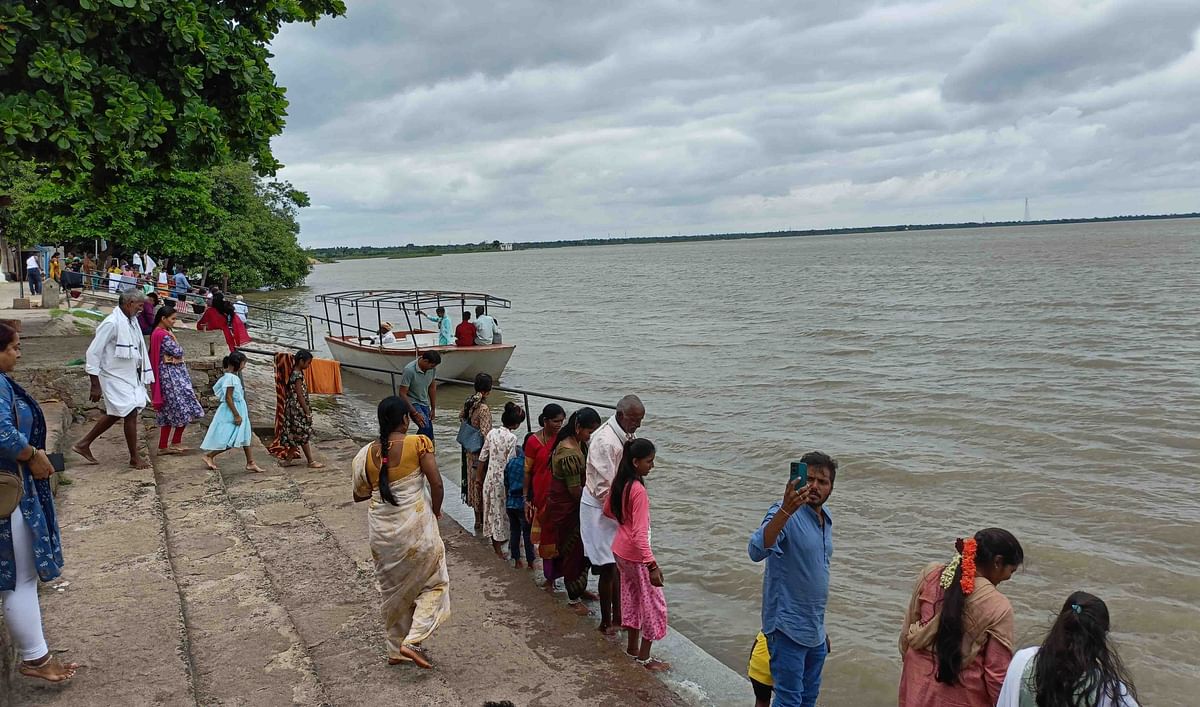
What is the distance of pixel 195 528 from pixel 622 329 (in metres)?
26.5

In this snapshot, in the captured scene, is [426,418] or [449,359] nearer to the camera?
[426,418]

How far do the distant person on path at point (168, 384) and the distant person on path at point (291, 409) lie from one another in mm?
857

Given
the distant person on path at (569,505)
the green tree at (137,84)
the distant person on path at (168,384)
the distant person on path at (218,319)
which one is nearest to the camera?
the green tree at (137,84)

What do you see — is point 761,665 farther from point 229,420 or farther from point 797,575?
point 229,420

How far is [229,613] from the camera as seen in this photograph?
16.4 feet

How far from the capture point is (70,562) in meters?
5.42

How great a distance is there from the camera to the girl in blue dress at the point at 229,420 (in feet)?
25.8

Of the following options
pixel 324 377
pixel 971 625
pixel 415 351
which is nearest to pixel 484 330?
pixel 415 351

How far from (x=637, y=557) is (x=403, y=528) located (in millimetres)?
1353

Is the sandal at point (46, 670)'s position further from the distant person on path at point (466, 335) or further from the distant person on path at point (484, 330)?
the distant person on path at point (484, 330)

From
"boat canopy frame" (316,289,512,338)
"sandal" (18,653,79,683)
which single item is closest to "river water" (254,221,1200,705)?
"boat canopy frame" (316,289,512,338)

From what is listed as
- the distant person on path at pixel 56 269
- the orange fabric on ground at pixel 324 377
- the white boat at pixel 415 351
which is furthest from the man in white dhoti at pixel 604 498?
the distant person on path at pixel 56 269

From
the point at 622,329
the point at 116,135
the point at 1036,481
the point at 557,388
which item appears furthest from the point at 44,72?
the point at 622,329

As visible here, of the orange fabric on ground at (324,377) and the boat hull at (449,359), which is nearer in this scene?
the orange fabric on ground at (324,377)
